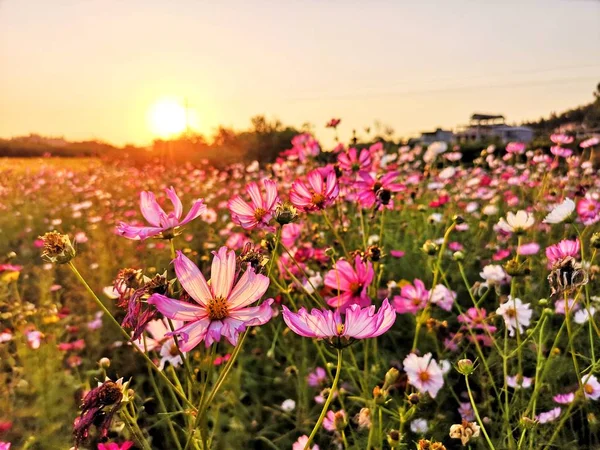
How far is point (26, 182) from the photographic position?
5215 mm

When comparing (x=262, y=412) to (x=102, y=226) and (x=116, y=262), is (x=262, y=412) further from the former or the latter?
(x=102, y=226)

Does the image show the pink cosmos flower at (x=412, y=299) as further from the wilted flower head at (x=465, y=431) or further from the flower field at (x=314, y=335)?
the wilted flower head at (x=465, y=431)

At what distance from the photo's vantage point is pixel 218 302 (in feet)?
1.55

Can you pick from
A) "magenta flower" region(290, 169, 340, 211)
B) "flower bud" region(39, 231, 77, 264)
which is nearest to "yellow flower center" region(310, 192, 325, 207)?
"magenta flower" region(290, 169, 340, 211)

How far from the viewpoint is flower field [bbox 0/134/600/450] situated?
19.1 inches

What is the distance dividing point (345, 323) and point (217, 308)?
0.39 feet

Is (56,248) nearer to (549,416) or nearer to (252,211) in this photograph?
(252,211)

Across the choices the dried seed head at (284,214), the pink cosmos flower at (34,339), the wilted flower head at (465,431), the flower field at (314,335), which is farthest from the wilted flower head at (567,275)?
the pink cosmos flower at (34,339)

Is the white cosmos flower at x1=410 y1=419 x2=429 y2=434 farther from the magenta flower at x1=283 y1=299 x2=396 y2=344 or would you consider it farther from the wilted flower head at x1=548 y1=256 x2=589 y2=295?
the magenta flower at x1=283 y1=299 x2=396 y2=344

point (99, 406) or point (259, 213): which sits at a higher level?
point (259, 213)

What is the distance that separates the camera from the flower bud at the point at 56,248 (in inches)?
20.5

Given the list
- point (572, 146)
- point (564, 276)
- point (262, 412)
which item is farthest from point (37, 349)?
point (572, 146)

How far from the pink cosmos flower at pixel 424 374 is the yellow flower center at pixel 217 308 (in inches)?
24.1

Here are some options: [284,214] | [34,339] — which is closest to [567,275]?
[284,214]
